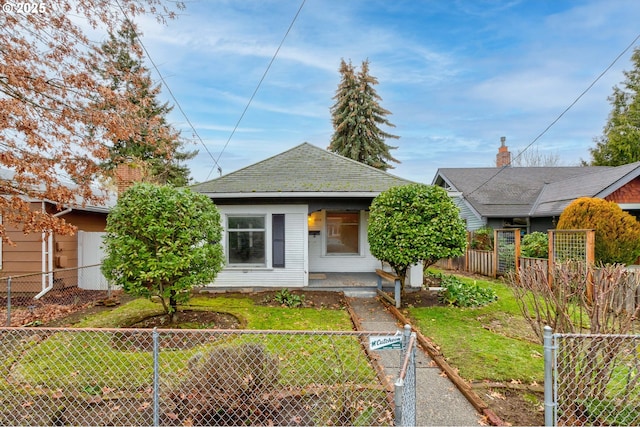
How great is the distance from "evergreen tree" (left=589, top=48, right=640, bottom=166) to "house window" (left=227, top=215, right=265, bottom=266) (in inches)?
1001

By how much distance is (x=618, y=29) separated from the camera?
1021 cm

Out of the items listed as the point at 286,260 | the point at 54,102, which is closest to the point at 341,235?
the point at 286,260

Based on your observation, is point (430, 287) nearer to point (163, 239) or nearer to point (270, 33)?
point (163, 239)

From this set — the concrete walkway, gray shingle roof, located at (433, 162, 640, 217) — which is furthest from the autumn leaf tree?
gray shingle roof, located at (433, 162, 640, 217)

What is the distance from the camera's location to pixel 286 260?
384 inches

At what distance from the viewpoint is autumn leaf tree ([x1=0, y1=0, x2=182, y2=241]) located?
17.9 ft

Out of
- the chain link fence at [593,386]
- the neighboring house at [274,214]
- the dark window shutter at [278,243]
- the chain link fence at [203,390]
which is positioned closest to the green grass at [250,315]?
the neighboring house at [274,214]

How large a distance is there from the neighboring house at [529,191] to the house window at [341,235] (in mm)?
3619

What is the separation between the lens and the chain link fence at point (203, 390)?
10.6 ft

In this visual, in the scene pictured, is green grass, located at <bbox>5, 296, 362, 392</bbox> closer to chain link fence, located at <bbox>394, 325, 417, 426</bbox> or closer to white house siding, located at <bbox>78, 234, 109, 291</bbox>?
chain link fence, located at <bbox>394, 325, 417, 426</bbox>

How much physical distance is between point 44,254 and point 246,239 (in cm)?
522

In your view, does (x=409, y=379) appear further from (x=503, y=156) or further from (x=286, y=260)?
(x=503, y=156)
